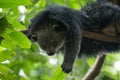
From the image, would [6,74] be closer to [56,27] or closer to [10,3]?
[10,3]

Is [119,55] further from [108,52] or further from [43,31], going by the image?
[43,31]

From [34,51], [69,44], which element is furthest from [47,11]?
[34,51]

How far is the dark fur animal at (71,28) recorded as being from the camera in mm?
2799

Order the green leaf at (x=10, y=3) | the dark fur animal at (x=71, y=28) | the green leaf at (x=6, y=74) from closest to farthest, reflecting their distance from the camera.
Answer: the green leaf at (x=10, y=3), the green leaf at (x=6, y=74), the dark fur animal at (x=71, y=28)

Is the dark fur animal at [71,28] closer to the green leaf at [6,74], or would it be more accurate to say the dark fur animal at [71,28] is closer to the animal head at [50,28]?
the animal head at [50,28]

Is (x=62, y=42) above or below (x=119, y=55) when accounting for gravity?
above

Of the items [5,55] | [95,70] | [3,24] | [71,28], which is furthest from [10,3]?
[95,70]

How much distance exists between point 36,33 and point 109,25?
82 cm

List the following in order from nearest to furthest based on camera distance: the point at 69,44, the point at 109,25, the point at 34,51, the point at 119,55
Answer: the point at 34,51, the point at 69,44, the point at 109,25, the point at 119,55

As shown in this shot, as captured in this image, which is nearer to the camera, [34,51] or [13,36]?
[13,36]

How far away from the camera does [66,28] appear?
114 inches

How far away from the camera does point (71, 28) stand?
2.86 meters

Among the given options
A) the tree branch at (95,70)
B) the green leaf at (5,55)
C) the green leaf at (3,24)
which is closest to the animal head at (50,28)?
the tree branch at (95,70)

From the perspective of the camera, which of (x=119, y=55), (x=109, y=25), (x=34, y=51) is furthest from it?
(x=119, y=55)
